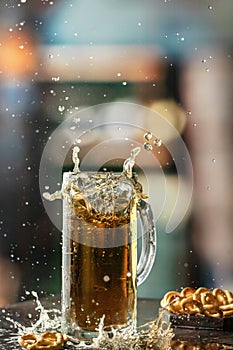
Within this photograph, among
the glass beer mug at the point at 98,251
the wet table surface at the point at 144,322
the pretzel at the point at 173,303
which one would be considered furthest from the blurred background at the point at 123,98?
the glass beer mug at the point at 98,251

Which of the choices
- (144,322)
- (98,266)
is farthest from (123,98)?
(98,266)

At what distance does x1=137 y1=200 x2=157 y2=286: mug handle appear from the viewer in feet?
4.50

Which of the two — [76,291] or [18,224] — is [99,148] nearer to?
[18,224]

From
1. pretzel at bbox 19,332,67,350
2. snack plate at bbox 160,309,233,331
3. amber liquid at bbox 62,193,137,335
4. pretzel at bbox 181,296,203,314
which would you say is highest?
amber liquid at bbox 62,193,137,335

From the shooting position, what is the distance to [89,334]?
1.30 m

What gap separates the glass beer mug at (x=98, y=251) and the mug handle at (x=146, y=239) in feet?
0.14

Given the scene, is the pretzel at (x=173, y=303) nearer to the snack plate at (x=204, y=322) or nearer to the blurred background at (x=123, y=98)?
the snack plate at (x=204, y=322)

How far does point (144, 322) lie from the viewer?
4.70 ft

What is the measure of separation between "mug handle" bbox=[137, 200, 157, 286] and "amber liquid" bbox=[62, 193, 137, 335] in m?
0.05

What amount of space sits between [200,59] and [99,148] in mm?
389

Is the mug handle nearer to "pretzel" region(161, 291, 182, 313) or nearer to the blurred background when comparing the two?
"pretzel" region(161, 291, 182, 313)

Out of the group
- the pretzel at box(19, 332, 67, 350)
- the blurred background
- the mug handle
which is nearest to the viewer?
the pretzel at box(19, 332, 67, 350)

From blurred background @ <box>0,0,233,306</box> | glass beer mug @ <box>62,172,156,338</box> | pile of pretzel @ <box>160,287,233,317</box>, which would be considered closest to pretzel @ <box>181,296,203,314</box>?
pile of pretzel @ <box>160,287,233,317</box>

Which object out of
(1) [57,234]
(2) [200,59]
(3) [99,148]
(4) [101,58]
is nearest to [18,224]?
(1) [57,234]
